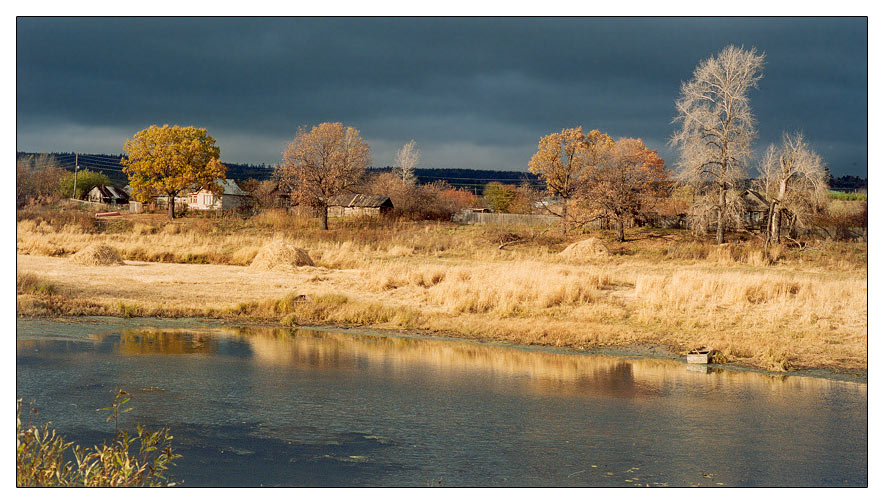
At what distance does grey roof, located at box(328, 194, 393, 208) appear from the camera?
72.9 m

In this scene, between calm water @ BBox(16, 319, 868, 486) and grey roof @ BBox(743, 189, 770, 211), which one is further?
grey roof @ BBox(743, 189, 770, 211)

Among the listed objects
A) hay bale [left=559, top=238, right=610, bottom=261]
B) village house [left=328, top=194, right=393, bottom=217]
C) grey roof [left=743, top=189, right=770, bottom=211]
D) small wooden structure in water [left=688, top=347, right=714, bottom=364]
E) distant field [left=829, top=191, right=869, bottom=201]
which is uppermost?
village house [left=328, top=194, right=393, bottom=217]

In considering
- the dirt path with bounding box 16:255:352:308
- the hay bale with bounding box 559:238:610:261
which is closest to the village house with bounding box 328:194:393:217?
the hay bale with bounding box 559:238:610:261

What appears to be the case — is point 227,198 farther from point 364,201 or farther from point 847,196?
point 847,196

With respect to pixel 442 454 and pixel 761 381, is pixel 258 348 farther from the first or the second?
pixel 761 381

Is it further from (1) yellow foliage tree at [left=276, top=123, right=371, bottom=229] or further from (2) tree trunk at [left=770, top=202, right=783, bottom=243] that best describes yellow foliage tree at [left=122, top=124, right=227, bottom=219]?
(2) tree trunk at [left=770, top=202, right=783, bottom=243]

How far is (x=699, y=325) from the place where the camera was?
66.3 feet

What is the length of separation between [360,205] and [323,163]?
46.9ft

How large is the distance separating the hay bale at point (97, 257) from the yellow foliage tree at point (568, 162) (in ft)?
90.9

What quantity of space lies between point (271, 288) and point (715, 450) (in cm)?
1863

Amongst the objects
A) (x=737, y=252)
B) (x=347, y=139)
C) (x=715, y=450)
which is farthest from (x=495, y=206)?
(x=715, y=450)

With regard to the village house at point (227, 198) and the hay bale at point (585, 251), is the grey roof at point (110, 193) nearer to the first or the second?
the village house at point (227, 198)

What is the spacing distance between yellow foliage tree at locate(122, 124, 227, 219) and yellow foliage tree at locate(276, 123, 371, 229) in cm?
1187

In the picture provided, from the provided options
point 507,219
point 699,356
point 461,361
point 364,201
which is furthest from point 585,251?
point 364,201
